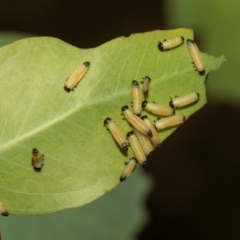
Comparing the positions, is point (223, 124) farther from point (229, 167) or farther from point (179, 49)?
point (179, 49)

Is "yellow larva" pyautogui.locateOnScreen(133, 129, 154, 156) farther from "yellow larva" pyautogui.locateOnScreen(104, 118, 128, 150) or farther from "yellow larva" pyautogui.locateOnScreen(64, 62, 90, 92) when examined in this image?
"yellow larva" pyautogui.locateOnScreen(64, 62, 90, 92)

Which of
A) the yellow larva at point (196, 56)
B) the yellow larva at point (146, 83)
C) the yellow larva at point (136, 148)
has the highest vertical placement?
the yellow larva at point (196, 56)

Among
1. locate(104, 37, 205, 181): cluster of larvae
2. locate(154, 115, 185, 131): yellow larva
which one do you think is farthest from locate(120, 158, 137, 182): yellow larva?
locate(154, 115, 185, 131): yellow larva

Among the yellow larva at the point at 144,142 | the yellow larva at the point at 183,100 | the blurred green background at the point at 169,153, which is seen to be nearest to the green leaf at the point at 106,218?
the blurred green background at the point at 169,153

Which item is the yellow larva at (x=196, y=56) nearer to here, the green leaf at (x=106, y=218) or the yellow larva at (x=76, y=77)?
the yellow larva at (x=76, y=77)

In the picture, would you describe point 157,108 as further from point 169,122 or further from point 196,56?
point 196,56

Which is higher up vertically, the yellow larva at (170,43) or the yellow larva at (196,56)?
the yellow larva at (170,43)

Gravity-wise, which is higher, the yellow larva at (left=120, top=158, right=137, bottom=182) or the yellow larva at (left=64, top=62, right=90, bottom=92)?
the yellow larva at (left=64, top=62, right=90, bottom=92)
